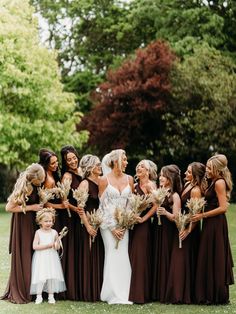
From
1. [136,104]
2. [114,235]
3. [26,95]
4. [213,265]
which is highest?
[136,104]

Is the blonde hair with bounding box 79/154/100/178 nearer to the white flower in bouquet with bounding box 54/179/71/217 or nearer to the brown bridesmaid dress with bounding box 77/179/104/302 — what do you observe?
the brown bridesmaid dress with bounding box 77/179/104/302

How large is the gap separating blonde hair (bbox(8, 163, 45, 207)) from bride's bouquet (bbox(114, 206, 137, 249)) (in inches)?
50.1

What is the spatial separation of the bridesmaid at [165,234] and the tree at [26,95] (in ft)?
70.1

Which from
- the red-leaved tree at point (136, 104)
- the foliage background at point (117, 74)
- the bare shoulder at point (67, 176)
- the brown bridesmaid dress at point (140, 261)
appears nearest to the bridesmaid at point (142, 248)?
the brown bridesmaid dress at point (140, 261)

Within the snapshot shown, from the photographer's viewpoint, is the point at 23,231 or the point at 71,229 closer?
the point at 23,231

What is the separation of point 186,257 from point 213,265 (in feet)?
1.40

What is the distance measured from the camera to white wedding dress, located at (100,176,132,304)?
425 inches

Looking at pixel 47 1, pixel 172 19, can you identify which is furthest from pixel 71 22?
pixel 172 19

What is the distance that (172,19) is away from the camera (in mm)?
39500

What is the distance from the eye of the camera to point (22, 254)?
10.7 m

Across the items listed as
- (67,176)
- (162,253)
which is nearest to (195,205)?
(162,253)

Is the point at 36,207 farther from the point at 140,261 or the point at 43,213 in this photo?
the point at 140,261

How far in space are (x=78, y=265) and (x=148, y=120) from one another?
2861cm

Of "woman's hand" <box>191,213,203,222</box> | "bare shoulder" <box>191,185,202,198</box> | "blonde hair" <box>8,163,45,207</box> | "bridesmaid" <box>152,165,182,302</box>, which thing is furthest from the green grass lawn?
"bare shoulder" <box>191,185,202,198</box>
